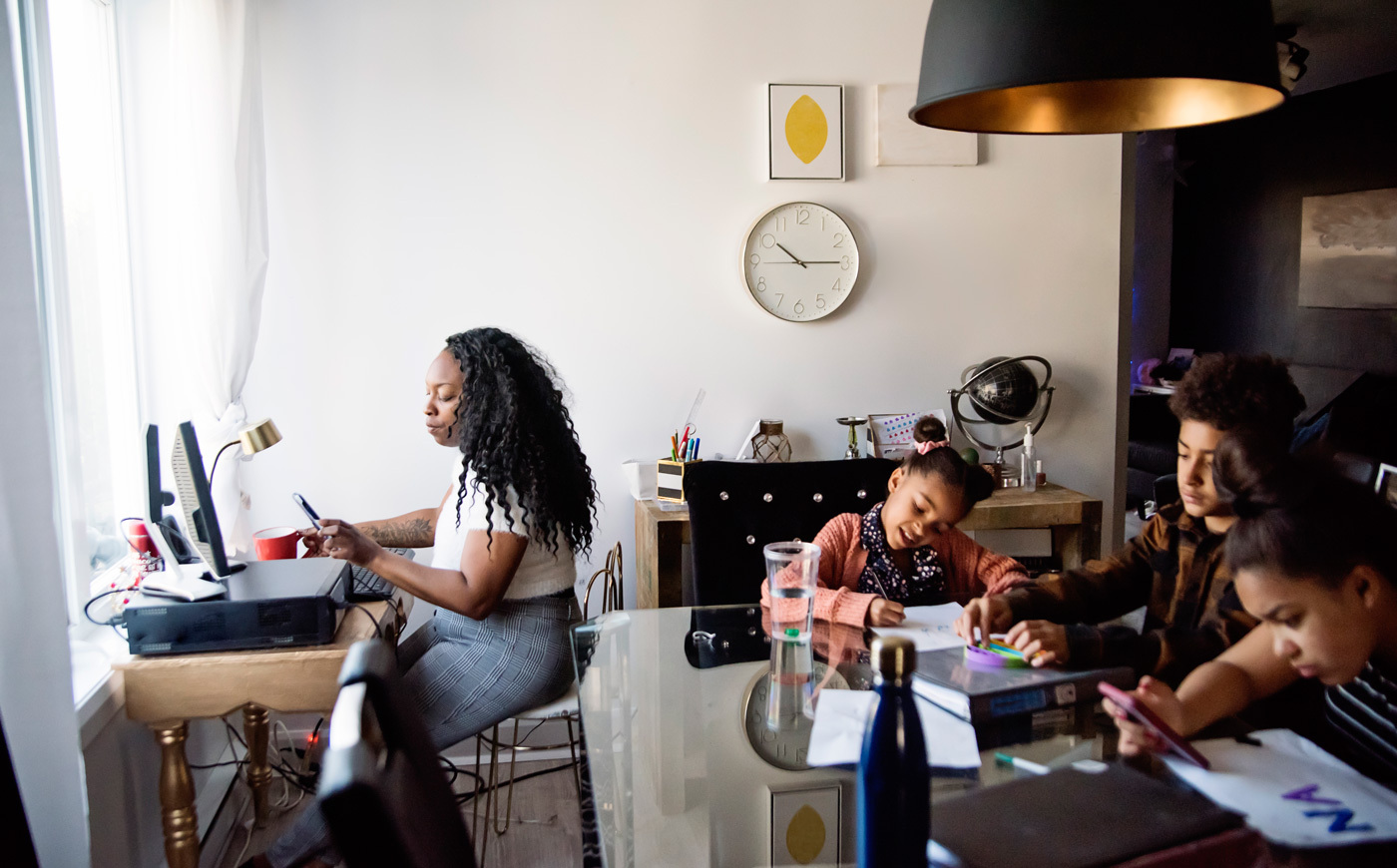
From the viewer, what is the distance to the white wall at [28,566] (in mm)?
1371

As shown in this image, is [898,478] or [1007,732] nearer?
[1007,732]

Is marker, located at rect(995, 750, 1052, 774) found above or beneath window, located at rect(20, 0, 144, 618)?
beneath

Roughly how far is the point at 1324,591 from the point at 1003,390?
2005 millimetres

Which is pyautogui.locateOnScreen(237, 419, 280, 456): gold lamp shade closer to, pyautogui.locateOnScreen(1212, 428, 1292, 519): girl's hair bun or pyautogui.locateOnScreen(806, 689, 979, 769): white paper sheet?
pyautogui.locateOnScreen(806, 689, 979, 769): white paper sheet

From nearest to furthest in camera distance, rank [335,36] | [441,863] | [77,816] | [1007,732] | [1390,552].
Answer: [441,863]
[1390,552]
[1007,732]
[77,816]
[335,36]

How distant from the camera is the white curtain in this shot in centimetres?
240

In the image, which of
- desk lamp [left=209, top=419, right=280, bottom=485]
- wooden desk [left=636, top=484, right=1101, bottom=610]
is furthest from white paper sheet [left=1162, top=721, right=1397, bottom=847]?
desk lamp [left=209, top=419, right=280, bottom=485]

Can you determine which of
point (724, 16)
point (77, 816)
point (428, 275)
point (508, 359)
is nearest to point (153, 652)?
point (77, 816)

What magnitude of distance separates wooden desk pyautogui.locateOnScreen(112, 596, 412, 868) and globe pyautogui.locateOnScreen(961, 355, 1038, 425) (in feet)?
6.77

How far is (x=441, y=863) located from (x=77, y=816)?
0.95 meters

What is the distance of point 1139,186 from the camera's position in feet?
23.2

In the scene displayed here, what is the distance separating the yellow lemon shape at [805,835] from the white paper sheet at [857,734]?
0.32ft

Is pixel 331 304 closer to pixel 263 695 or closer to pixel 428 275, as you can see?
pixel 428 275

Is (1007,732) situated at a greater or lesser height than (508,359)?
lesser
